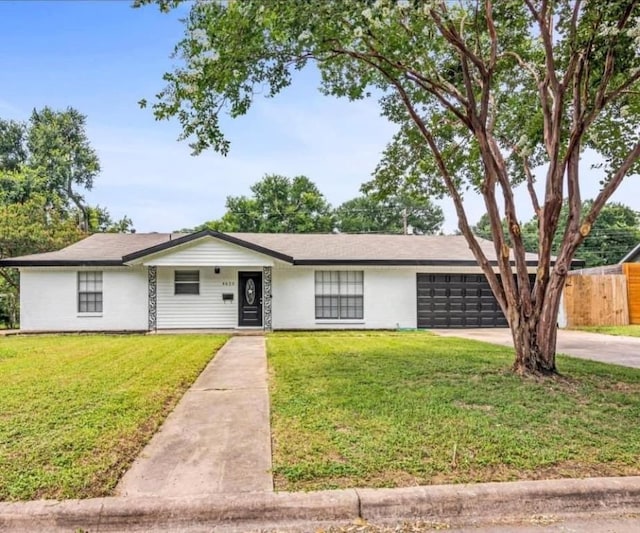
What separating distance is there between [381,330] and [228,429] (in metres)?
10.8

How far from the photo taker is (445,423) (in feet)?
13.7

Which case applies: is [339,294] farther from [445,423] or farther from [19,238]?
[19,238]

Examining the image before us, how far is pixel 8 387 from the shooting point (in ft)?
18.9

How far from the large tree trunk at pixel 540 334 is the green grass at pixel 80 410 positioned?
467cm

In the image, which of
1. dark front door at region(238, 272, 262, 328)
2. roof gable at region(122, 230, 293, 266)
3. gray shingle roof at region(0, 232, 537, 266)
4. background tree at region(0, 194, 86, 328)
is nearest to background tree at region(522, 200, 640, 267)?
gray shingle roof at region(0, 232, 537, 266)

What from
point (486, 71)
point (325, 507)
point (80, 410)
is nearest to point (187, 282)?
point (80, 410)

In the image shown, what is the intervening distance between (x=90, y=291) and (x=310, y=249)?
723 cm

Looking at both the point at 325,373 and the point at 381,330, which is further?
the point at 381,330

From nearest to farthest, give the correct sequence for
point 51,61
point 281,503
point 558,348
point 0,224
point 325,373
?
point 281,503
point 325,373
point 558,348
point 51,61
point 0,224

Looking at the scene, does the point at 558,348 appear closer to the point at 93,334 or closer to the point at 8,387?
the point at 8,387

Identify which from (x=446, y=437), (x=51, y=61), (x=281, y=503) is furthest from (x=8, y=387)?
(x=51, y=61)

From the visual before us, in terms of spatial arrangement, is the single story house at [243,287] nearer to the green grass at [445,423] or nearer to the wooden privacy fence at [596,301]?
the wooden privacy fence at [596,301]

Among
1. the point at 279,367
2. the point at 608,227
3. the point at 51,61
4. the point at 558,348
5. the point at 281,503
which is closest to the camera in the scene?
the point at 281,503

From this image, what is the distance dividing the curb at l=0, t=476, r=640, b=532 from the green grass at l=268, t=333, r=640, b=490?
0.15m
